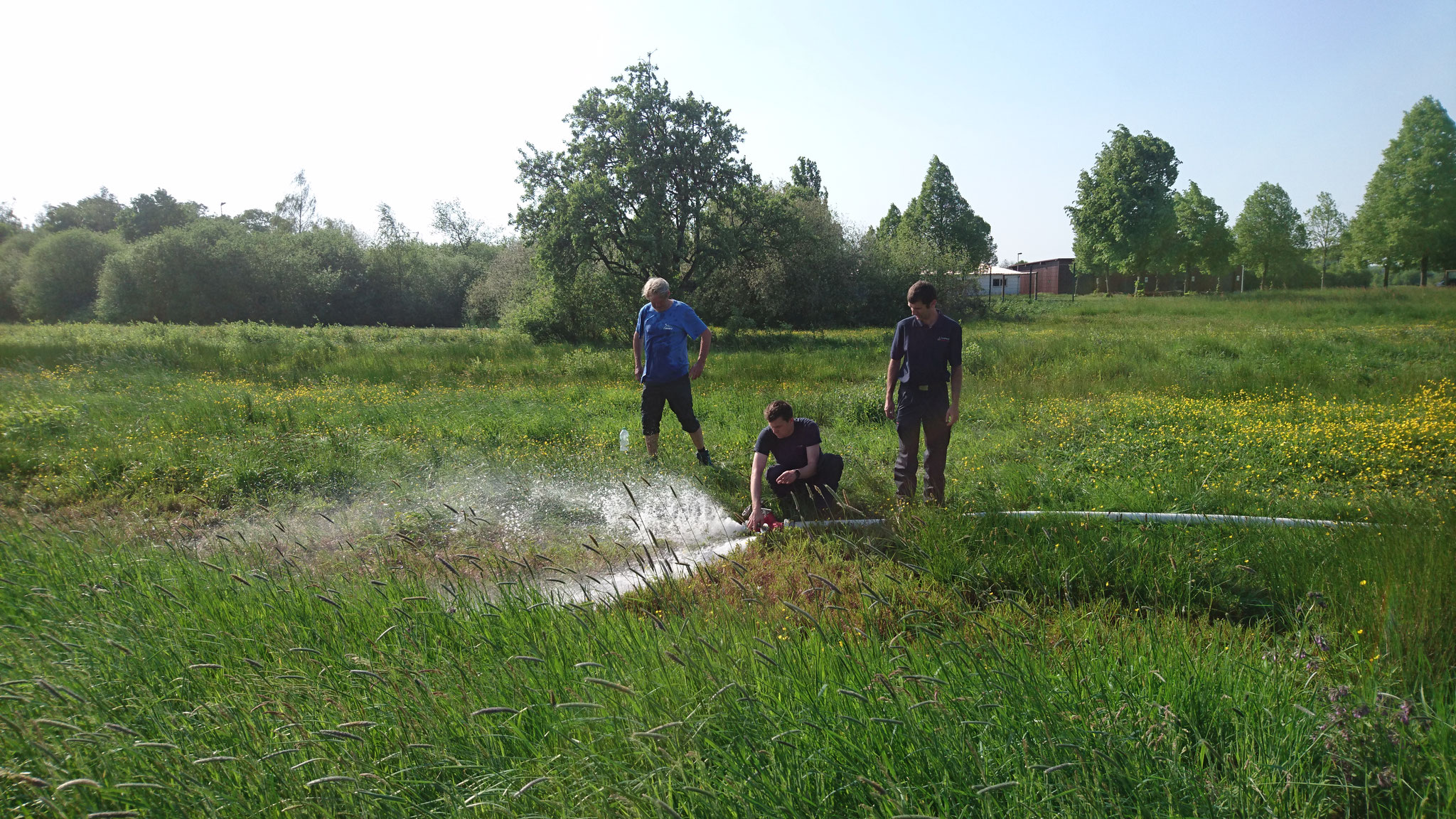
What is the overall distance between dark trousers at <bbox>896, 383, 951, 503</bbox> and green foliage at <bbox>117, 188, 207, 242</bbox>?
74.9 meters

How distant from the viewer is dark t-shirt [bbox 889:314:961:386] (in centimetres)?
610

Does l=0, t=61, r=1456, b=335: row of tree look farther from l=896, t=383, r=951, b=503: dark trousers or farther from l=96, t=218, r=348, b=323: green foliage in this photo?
l=896, t=383, r=951, b=503: dark trousers

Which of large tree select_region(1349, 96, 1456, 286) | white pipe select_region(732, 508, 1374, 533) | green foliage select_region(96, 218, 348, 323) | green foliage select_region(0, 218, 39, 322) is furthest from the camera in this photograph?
green foliage select_region(0, 218, 39, 322)

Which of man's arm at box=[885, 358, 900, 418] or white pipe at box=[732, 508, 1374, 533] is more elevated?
man's arm at box=[885, 358, 900, 418]

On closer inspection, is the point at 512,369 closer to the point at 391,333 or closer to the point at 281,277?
the point at 391,333

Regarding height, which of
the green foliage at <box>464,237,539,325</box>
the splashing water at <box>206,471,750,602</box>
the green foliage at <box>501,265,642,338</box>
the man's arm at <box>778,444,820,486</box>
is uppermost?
the green foliage at <box>464,237,539,325</box>

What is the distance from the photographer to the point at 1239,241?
51.3m

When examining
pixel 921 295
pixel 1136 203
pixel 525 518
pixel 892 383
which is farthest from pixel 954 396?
pixel 1136 203

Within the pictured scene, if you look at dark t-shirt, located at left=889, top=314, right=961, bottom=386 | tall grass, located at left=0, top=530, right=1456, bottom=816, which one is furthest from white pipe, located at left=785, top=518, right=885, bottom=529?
tall grass, located at left=0, top=530, right=1456, bottom=816

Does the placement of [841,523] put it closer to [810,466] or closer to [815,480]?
[810,466]

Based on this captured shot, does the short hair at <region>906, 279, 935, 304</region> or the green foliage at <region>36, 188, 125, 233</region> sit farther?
the green foliage at <region>36, 188, 125, 233</region>

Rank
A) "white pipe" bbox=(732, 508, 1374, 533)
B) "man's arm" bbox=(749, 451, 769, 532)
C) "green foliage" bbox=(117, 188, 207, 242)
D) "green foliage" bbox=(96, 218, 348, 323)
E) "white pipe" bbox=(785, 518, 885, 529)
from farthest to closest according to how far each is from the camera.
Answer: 1. "green foliage" bbox=(117, 188, 207, 242)
2. "green foliage" bbox=(96, 218, 348, 323)
3. "man's arm" bbox=(749, 451, 769, 532)
4. "white pipe" bbox=(785, 518, 885, 529)
5. "white pipe" bbox=(732, 508, 1374, 533)

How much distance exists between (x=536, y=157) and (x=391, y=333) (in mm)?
10820

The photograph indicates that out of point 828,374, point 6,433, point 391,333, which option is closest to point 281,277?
point 391,333
